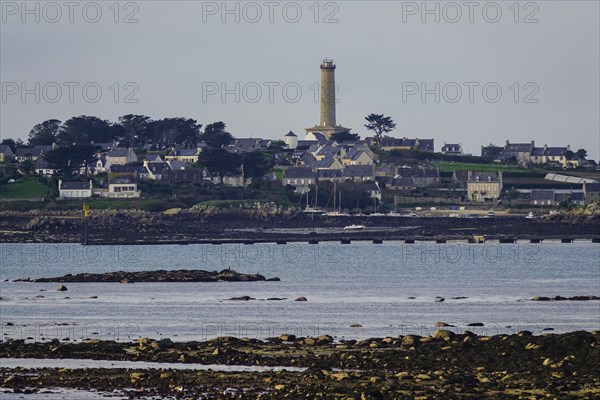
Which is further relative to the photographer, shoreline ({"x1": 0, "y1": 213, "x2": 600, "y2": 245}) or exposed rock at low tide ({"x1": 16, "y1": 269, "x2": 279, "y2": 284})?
shoreline ({"x1": 0, "y1": 213, "x2": 600, "y2": 245})

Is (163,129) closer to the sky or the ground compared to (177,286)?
closer to the sky

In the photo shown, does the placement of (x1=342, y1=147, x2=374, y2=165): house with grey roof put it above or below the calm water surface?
above

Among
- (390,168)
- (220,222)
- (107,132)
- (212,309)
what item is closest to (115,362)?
(212,309)

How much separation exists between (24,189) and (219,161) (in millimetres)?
19526

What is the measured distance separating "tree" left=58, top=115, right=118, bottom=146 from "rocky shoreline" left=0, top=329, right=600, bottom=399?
126303 mm

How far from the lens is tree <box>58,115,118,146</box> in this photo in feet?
538

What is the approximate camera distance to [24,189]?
128875 mm

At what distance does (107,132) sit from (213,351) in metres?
133

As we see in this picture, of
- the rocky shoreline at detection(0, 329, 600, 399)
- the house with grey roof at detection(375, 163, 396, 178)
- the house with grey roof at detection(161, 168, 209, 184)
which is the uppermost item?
the house with grey roof at detection(375, 163, 396, 178)

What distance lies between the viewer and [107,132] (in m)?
167

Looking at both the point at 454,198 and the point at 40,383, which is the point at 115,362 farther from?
the point at 454,198

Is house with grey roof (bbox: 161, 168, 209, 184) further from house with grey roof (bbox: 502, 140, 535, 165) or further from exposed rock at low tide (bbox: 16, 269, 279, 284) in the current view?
exposed rock at low tide (bbox: 16, 269, 279, 284)

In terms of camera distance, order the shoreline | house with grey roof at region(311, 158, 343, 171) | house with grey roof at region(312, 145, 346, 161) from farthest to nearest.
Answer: house with grey roof at region(312, 145, 346, 161), house with grey roof at region(311, 158, 343, 171), the shoreline

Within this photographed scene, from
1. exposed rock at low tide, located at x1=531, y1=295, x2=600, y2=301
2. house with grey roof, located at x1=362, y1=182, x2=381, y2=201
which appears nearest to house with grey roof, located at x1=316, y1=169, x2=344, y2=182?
house with grey roof, located at x1=362, y1=182, x2=381, y2=201
